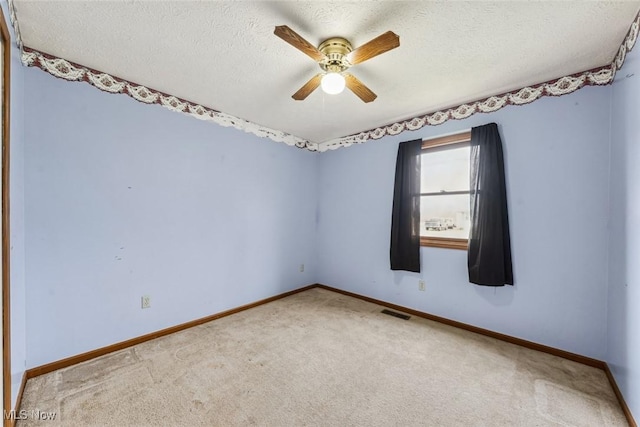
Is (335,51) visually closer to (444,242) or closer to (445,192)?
(445,192)

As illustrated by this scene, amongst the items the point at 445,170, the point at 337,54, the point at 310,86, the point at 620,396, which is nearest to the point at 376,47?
the point at 337,54

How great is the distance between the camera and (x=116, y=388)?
1.72 metres

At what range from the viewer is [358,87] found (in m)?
1.95

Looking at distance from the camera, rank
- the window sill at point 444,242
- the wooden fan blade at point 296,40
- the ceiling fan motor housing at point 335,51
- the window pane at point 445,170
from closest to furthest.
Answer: the wooden fan blade at point 296,40, the ceiling fan motor housing at point 335,51, the window sill at point 444,242, the window pane at point 445,170

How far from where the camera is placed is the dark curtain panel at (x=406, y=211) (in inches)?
119

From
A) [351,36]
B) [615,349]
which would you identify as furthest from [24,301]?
[615,349]

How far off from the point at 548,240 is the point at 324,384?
7.42ft

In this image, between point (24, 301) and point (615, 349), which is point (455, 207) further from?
point (24, 301)

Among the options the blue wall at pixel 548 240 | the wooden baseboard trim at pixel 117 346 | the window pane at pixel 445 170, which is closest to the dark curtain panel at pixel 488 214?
the blue wall at pixel 548 240

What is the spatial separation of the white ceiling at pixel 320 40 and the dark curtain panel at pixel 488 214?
1.70ft

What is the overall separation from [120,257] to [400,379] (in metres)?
2.53

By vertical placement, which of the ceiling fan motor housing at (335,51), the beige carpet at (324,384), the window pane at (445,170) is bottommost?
the beige carpet at (324,384)

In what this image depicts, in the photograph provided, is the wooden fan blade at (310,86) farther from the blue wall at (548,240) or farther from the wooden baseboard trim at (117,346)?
the wooden baseboard trim at (117,346)

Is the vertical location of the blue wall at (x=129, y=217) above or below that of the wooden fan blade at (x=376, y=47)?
below
